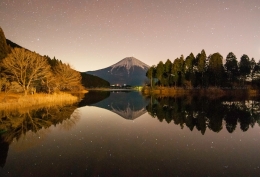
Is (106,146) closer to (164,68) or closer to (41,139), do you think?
(41,139)

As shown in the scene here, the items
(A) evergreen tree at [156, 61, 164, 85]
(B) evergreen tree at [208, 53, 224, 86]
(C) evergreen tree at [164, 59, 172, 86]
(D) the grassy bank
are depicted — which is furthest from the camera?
(A) evergreen tree at [156, 61, 164, 85]

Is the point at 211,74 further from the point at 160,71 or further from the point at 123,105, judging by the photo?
the point at 123,105

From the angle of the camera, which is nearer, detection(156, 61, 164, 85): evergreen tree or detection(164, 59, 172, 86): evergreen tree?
detection(164, 59, 172, 86): evergreen tree

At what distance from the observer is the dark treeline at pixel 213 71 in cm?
7562

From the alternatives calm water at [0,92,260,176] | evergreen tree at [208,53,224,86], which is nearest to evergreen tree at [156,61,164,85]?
evergreen tree at [208,53,224,86]

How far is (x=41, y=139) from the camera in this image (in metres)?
14.3

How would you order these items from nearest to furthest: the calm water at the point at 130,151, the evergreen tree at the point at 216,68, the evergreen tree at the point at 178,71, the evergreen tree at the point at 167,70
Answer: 1. the calm water at the point at 130,151
2. the evergreen tree at the point at 216,68
3. the evergreen tree at the point at 178,71
4. the evergreen tree at the point at 167,70

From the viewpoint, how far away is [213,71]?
74.9 meters

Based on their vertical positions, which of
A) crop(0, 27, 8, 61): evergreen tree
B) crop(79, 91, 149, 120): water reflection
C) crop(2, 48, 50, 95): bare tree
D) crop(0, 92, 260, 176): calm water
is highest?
crop(0, 27, 8, 61): evergreen tree

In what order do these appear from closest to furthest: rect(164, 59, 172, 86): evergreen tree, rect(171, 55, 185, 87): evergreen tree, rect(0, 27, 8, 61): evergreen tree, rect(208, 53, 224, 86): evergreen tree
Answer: rect(0, 27, 8, 61): evergreen tree < rect(208, 53, 224, 86): evergreen tree < rect(171, 55, 185, 87): evergreen tree < rect(164, 59, 172, 86): evergreen tree

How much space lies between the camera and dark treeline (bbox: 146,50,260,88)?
75.6m

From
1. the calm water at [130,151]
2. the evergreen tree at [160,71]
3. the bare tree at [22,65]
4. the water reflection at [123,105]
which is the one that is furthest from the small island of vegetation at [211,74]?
the calm water at [130,151]

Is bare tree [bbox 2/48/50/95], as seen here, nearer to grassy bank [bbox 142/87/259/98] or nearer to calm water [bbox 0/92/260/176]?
calm water [bbox 0/92/260/176]

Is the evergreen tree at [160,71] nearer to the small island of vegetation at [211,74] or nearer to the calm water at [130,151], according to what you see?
the small island of vegetation at [211,74]
